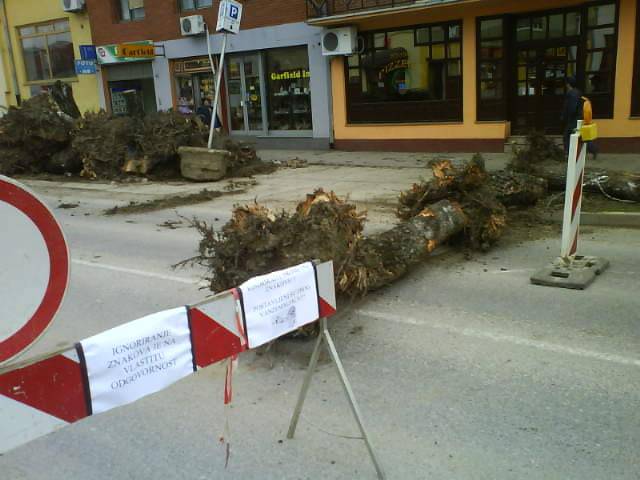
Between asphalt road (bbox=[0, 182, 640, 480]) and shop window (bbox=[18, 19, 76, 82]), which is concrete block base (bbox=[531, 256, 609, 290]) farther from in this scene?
shop window (bbox=[18, 19, 76, 82])

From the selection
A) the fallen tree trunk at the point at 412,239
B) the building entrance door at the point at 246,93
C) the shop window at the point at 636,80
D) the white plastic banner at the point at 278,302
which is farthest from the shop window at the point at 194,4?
the white plastic banner at the point at 278,302

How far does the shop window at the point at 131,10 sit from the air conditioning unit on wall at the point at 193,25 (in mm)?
3238

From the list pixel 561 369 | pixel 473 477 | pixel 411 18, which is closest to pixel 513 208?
pixel 561 369

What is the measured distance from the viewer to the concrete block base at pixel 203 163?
572 inches

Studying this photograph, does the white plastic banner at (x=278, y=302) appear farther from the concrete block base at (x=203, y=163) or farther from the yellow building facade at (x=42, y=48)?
the yellow building facade at (x=42, y=48)

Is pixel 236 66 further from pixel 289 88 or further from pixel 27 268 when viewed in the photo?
pixel 27 268

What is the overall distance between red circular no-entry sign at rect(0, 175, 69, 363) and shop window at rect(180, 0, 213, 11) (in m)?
21.1

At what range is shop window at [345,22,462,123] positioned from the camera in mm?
17188

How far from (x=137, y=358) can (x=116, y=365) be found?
0.31 ft

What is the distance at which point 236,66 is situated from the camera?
856 inches

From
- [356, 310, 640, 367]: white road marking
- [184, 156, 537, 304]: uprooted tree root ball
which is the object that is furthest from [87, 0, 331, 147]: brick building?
[356, 310, 640, 367]: white road marking

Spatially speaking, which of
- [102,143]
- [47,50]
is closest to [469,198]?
[102,143]

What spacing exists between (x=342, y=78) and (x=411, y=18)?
291 centimetres

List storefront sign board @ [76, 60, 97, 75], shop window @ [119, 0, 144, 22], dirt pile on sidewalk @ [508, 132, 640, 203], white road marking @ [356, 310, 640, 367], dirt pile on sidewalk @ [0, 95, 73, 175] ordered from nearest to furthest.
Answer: white road marking @ [356, 310, 640, 367]
dirt pile on sidewalk @ [508, 132, 640, 203]
dirt pile on sidewalk @ [0, 95, 73, 175]
shop window @ [119, 0, 144, 22]
storefront sign board @ [76, 60, 97, 75]
